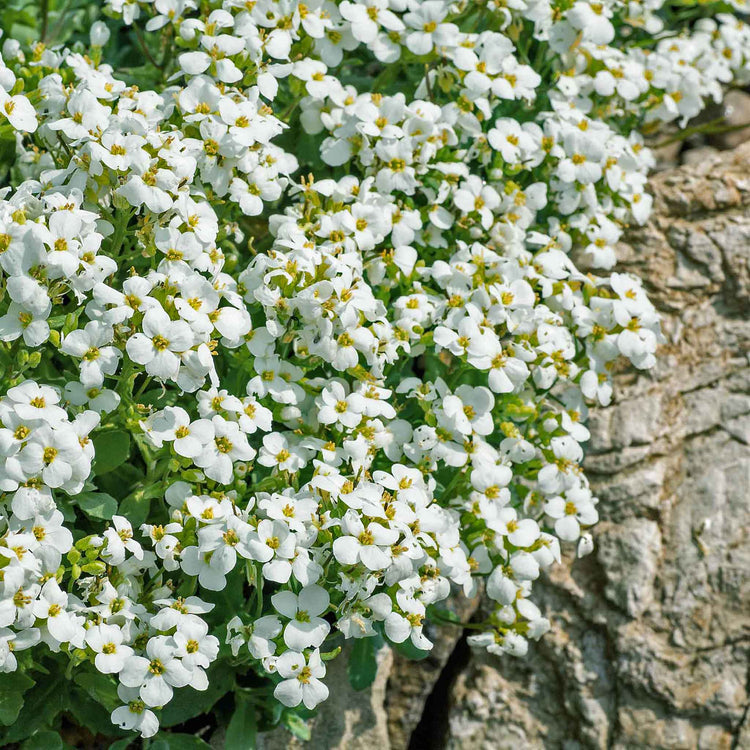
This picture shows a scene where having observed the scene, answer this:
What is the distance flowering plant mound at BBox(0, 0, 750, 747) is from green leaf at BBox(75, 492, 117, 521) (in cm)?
2

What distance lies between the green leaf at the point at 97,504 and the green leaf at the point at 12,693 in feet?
1.72

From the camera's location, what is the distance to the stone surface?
3.75m

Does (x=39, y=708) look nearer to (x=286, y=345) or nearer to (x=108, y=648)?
(x=108, y=648)

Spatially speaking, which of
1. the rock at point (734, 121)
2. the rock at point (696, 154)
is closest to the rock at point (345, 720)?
the rock at point (696, 154)

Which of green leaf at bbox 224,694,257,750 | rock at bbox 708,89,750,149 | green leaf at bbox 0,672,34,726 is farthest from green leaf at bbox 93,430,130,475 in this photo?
rock at bbox 708,89,750,149

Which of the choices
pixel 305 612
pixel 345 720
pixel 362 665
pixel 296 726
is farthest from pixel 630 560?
pixel 305 612

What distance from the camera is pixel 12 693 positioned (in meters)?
2.91

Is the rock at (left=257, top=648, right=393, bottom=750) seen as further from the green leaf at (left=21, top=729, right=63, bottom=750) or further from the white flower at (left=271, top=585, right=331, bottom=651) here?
the white flower at (left=271, top=585, right=331, bottom=651)

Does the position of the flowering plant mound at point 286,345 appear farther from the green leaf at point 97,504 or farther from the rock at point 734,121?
the rock at point 734,121

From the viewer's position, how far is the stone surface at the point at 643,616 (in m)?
3.75

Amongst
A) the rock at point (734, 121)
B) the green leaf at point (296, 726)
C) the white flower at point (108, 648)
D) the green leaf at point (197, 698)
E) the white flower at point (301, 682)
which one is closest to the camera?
the white flower at point (108, 648)

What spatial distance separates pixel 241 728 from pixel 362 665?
0.50 metres

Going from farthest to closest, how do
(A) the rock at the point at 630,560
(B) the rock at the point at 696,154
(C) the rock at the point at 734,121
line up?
1. (C) the rock at the point at 734,121
2. (B) the rock at the point at 696,154
3. (A) the rock at the point at 630,560

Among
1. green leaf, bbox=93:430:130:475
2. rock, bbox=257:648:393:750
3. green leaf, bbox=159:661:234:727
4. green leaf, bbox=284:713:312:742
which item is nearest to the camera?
green leaf, bbox=93:430:130:475
